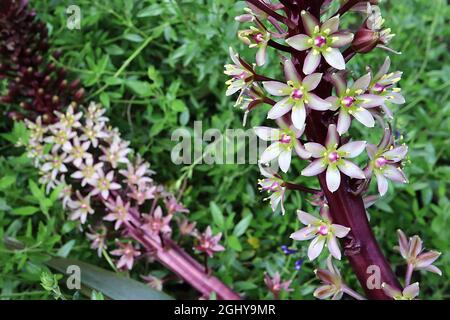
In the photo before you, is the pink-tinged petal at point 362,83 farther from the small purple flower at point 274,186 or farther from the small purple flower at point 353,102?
the small purple flower at point 274,186

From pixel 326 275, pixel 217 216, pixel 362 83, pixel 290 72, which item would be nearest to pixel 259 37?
pixel 290 72

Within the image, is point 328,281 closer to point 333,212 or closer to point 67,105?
point 333,212

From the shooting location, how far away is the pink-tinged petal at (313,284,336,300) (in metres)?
1.20

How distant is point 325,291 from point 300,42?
509 millimetres

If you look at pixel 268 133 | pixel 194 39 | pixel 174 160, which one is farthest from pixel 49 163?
pixel 268 133

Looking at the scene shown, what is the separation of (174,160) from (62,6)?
64 centimetres

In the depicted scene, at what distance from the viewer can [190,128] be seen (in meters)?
1.81

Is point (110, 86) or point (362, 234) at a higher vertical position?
point (110, 86)

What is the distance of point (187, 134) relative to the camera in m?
1.77

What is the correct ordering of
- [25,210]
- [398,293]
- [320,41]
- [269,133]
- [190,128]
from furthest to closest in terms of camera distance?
[190,128] < [25,210] < [398,293] < [269,133] < [320,41]

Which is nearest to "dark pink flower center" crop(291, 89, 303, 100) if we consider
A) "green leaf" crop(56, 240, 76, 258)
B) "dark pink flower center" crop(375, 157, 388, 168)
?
"dark pink flower center" crop(375, 157, 388, 168)

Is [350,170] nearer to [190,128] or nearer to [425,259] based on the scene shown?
[425,259]

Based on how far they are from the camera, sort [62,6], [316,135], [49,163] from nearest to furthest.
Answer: [316,135], [49,163], [62,6]

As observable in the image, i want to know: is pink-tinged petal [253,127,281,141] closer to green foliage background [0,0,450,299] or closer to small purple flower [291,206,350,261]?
small purple flower [291,206,350,261]
